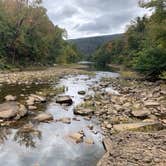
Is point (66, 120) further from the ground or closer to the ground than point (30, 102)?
closer to the ground

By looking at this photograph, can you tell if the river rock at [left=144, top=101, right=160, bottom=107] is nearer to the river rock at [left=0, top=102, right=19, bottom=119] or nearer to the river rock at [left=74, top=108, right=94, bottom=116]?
the river rock at [left=74, top=108, right=94, bottom=116]

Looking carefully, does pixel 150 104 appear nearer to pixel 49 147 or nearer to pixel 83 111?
pixel 83 111

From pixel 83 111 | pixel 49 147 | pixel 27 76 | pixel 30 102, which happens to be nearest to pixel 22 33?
pixel 27 76

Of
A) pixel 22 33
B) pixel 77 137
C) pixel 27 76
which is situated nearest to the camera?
pixel 77 137

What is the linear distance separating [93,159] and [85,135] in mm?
1544

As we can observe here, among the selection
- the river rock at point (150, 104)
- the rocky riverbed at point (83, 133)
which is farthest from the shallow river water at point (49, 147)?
the river rock at point (150, 104)

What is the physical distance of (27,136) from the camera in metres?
6.51

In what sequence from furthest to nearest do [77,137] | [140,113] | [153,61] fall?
1. [153,61]
2. [140,113]
3. [77,137]

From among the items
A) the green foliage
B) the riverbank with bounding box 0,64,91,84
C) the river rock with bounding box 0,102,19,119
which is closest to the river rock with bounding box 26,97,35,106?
the river rock with bounding box 0,102,19,119

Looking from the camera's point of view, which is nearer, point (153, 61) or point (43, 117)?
point (43, 117)

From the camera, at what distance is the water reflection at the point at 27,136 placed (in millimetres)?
6012

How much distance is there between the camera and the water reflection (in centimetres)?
601

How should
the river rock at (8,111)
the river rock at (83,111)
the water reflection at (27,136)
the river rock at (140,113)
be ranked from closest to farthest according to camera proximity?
the water reflection at (27,136)
the river rock at (8,111)
the river rock at (140,113)
the river rock at (83,111)

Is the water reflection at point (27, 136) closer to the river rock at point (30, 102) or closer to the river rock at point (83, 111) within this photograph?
the river rock at point (83, 111)
